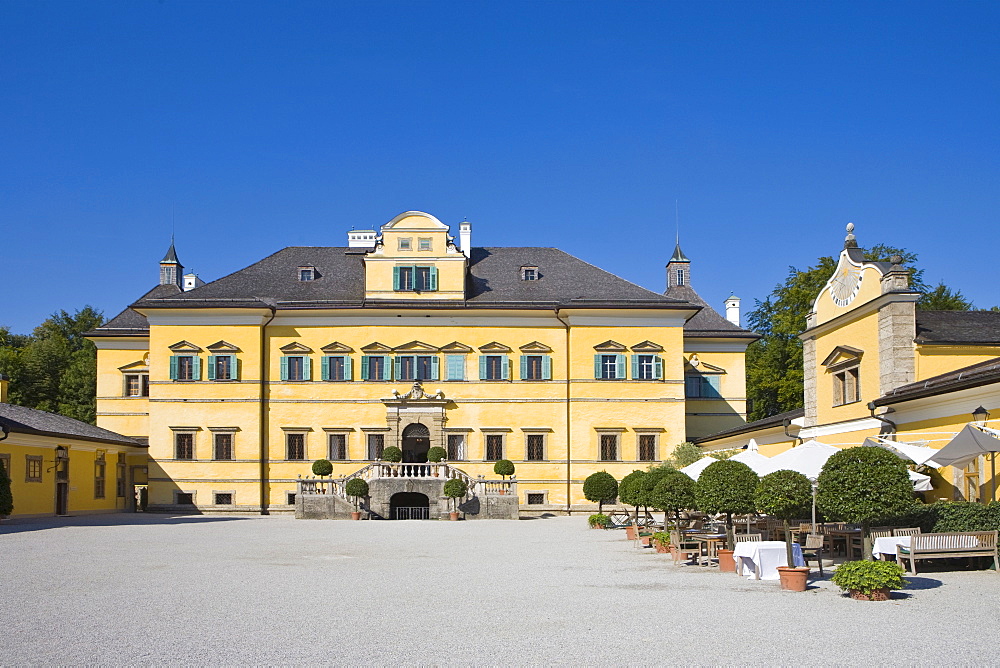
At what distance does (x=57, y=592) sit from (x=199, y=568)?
398cm

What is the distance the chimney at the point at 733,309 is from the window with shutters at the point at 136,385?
29731mm

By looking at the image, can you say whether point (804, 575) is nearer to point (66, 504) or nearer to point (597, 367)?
point (597, 367)

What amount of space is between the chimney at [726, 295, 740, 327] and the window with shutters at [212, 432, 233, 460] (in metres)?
26.3

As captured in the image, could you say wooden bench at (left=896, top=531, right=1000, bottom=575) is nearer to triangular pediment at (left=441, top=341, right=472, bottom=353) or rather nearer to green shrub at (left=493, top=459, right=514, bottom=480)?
green shrub at (left=493, top=459, right=514, bottom=480)

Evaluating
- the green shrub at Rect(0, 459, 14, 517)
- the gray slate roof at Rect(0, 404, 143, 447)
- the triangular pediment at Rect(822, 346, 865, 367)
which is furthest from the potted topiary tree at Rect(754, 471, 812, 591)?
the gray slate roof at Rect(0, 404, 143, 447)

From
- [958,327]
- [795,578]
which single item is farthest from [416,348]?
[795,578]

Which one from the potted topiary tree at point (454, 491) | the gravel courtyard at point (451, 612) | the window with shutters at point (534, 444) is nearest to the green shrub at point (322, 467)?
the potted topiary tree at point (454, 491)

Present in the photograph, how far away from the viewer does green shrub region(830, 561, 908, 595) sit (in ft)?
44.2

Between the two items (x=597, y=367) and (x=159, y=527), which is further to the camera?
(x=597, y=367)

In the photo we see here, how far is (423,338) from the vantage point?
44719mm

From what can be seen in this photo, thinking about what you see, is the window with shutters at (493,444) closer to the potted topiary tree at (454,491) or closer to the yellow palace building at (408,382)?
the yellow palace building at (408,382)

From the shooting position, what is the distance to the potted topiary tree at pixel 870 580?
1347 centimetres

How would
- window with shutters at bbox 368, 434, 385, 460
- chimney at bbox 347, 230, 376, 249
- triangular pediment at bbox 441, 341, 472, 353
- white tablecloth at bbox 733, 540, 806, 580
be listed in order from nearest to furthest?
white tablecloth at bbox 733, 540, 806, 580
window with shutters at bbox 368, 434, 385, 460
triangular pediment at bbox 441, 341, 472, 353
chimney at bbox 347, 230, 376, 249

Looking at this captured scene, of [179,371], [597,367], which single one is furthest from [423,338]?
[179,371]
